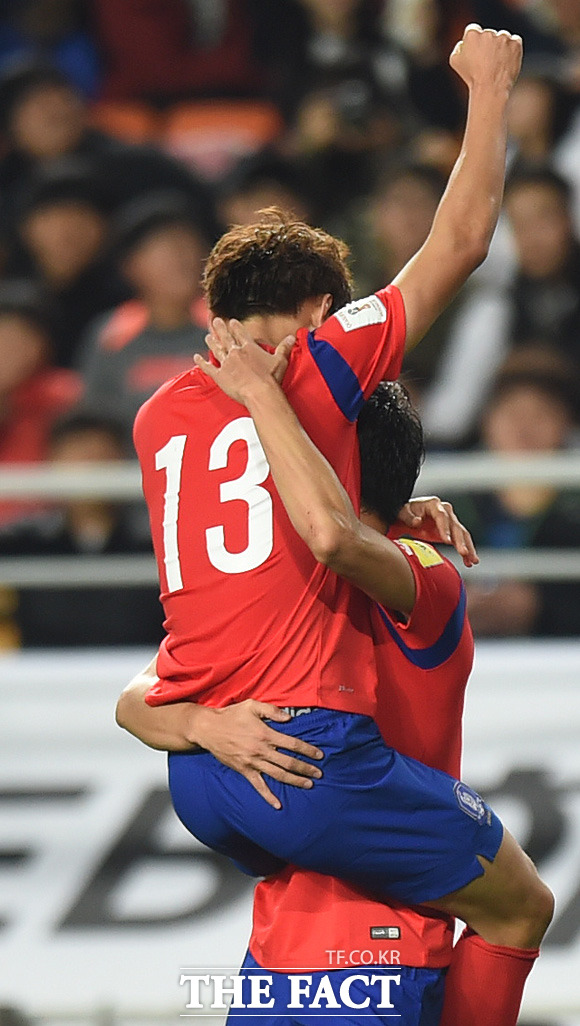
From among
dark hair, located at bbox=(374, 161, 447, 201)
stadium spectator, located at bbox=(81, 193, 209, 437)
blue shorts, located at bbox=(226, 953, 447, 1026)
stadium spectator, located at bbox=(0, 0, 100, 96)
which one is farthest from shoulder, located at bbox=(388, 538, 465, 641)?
stadium spectator, located at bbox=(0, 0, 100, 96)

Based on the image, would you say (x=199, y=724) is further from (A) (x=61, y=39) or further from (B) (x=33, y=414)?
(A) (x=61, y=39)

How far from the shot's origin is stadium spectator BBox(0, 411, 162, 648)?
5.36 m

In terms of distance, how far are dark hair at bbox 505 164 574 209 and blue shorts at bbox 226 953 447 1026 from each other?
3927mm

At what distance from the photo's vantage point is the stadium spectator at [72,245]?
22.2 feet

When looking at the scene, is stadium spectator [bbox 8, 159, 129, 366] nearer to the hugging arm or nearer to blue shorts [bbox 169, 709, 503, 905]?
the hugging arm

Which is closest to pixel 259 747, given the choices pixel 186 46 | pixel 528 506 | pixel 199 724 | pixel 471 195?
pixel 199 724

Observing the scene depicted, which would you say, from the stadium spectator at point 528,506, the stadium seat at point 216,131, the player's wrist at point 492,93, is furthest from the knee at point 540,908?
the stadium seat at point 216,131

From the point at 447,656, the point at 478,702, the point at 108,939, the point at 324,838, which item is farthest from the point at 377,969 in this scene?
the point at 478,702

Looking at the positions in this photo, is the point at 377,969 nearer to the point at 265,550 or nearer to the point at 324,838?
the point at 324,838

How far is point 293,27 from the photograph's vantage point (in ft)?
25.2

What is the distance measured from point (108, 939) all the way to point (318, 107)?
3.69 m

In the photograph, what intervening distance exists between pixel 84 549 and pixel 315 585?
291 cm

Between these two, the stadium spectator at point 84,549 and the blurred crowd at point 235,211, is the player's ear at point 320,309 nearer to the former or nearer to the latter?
the blurred crowd at point 235,211

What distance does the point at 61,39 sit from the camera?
27.2 ft
